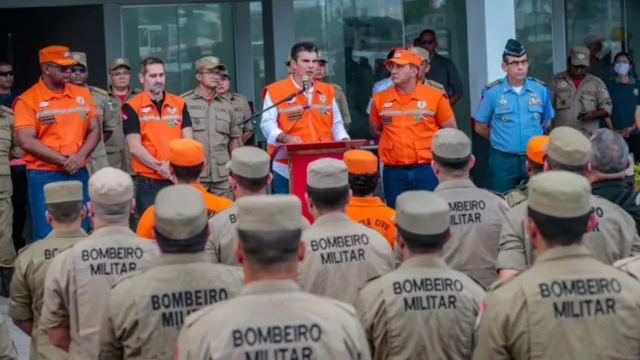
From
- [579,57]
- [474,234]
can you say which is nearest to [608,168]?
[474,234]

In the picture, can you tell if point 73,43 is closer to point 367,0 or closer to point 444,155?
point 367,0

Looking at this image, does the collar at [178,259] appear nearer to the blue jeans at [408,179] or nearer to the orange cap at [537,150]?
the orange cap at [537,150]

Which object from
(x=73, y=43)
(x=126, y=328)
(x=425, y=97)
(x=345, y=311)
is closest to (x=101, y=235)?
(x=126, y=328)

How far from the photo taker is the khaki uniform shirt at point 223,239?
602 cm

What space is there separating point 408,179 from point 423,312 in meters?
5.49

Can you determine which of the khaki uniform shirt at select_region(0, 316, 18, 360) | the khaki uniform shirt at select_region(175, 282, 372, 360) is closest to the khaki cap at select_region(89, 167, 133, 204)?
the khaki uniform shirt at select_region(0, 316, 18, 360)

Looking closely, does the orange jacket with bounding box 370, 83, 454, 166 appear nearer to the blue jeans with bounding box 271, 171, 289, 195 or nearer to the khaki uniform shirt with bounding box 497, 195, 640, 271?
the blue jeans with bounding box 271, 171, 289, 195

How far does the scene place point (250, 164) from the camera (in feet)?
20.2

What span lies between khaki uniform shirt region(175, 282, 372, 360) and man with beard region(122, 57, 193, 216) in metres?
6.41

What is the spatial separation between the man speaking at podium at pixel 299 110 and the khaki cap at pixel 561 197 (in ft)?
18.5

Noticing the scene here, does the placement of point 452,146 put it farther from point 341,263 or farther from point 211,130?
point 211,130

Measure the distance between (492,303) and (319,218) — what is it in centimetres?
185

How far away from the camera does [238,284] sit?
4273 mm

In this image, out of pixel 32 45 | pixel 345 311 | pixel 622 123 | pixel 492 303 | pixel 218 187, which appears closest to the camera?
pixel 345 311
